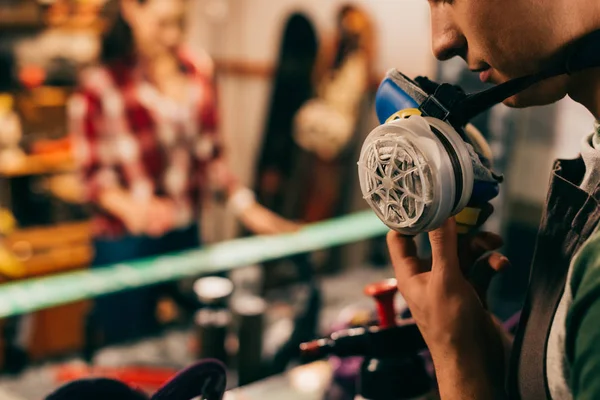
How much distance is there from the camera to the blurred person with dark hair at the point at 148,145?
331 centimetres

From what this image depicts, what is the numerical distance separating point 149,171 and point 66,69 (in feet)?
5.19

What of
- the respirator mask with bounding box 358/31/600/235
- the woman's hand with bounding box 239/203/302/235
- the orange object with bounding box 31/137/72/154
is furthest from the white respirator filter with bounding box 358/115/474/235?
the orange object with bounding box 31/137/72/154

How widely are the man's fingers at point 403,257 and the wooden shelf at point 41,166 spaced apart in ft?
12.7

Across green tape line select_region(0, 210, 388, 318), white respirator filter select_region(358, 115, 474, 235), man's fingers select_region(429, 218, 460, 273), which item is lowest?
green tape line select_region(0, 210, 388, 318)

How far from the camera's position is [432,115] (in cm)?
86

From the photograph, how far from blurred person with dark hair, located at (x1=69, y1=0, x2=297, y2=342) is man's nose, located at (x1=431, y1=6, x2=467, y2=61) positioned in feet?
7.86

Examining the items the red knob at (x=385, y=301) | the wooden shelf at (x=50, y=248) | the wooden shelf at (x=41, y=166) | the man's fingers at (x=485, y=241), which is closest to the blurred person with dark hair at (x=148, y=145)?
the wooden shelf at (x=50, y=248)

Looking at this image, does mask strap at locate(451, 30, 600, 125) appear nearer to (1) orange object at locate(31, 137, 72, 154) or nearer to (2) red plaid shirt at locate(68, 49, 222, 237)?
(2) red plaid shirt at locate(68, 49, 222, 237)

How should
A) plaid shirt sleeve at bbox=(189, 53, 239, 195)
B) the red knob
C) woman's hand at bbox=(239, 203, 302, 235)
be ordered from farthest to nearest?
plaid shirt sleeve at bbox=(189, 53, 239, 195) → woman's hand at bbox=(239, 203, 302, 235) → the red knob

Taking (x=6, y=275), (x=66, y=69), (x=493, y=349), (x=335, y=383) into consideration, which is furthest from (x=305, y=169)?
(x=493, y=349)

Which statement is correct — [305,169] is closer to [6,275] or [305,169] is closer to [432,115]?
[6,275]

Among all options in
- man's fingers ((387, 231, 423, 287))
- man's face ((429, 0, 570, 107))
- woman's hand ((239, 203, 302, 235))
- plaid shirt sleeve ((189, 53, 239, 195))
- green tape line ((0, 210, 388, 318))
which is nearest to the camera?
man's face ((429, 0, 570, 107))

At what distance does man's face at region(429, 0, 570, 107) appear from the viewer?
2.44 feet

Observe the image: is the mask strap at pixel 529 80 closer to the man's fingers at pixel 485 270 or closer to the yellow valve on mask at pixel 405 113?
the yellow valve on mask at pixel 405 113
